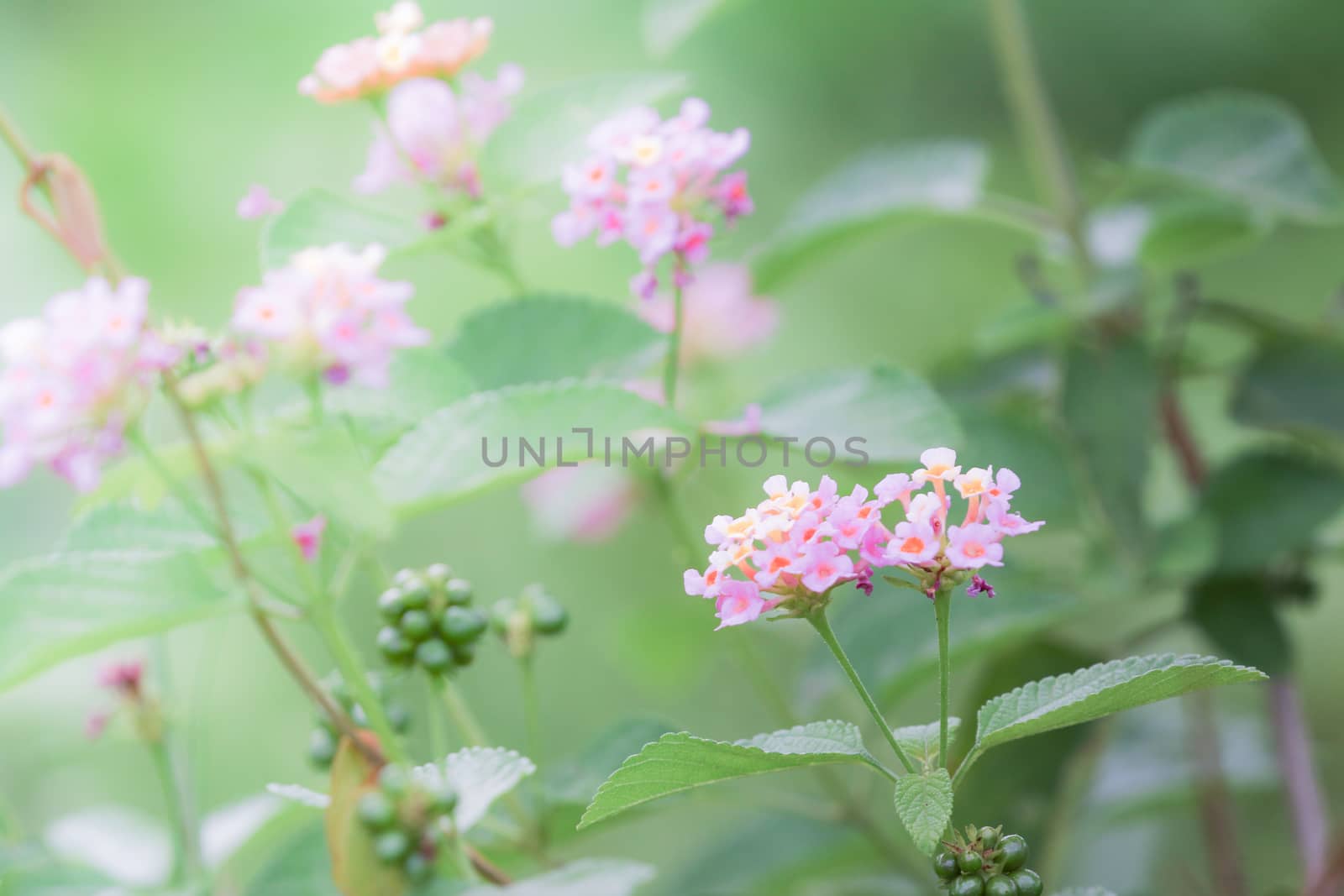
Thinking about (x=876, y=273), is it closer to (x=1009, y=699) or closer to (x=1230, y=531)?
(x=1230, y=531)

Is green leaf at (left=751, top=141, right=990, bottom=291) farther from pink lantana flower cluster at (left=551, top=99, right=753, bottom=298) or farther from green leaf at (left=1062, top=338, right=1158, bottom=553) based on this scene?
pink lantana flower cluster at (left=551, top=99, right=753, bottom=298)

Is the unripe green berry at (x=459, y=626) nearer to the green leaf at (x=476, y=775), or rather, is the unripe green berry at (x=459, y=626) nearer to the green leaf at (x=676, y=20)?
the green leaf at (x=476, y=775)

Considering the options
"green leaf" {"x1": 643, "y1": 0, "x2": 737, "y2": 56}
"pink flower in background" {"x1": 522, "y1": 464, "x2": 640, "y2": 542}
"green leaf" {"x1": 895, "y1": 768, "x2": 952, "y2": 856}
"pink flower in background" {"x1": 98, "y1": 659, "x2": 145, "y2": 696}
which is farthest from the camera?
"pink flower in background" {"x1": 522, "y1": 464, "x2": 640, "y2": 542}

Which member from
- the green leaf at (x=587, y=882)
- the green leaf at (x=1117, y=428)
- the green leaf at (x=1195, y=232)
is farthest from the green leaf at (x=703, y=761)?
the green leaf at (x=1195, y=232)

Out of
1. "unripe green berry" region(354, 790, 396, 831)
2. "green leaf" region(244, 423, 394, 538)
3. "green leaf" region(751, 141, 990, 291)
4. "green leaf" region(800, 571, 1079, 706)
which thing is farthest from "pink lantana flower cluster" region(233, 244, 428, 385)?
"green leaf" region(751, 141, 990, 291)

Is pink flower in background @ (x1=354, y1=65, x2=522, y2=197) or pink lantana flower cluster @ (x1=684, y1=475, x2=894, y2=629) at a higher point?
pink flower in background @ (x1=354, y1=65, x2=522, y2=197)

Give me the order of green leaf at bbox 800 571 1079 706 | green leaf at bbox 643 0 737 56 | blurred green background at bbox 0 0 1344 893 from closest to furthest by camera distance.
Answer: green leaf at bbox 800 571 1079 706 < green leaf at bbox 643 0 737 56 < blurred green background at bbox 0 0 1344 893

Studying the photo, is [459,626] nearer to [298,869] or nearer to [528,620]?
[528,620]

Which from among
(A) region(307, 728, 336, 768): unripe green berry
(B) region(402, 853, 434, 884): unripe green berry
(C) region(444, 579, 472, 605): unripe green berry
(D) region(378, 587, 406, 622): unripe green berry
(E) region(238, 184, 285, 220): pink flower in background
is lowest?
(B) region(402, 853, 434, 884): unripe green berry
